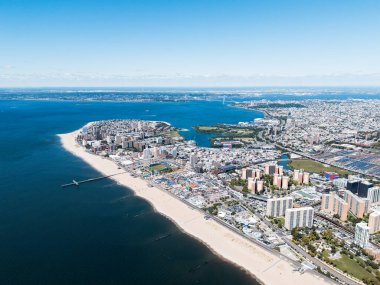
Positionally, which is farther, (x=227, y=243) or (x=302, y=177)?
(x=302, y=177)

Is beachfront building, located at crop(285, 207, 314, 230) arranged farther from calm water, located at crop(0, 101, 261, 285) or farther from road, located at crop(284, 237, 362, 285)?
calm water, located at crop(0, 101, 261, 285)

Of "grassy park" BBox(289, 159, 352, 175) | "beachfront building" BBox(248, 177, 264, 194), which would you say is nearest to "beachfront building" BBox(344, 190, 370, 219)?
"beachfront building" BBox(248, 177, 264, 194)

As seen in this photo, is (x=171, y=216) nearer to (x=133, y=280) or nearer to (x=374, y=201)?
(x=133, y=280)

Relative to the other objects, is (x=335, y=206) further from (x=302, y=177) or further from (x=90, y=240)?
(x=90, y=240)

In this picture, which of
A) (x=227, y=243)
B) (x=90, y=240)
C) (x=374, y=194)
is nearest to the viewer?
(x=227, y=243)

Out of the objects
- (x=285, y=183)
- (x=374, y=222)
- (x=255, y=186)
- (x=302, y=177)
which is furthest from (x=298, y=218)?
(x=302, y=177)

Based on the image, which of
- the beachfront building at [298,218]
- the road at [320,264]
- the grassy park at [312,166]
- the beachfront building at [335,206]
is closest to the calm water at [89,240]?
the road at [320,264]
